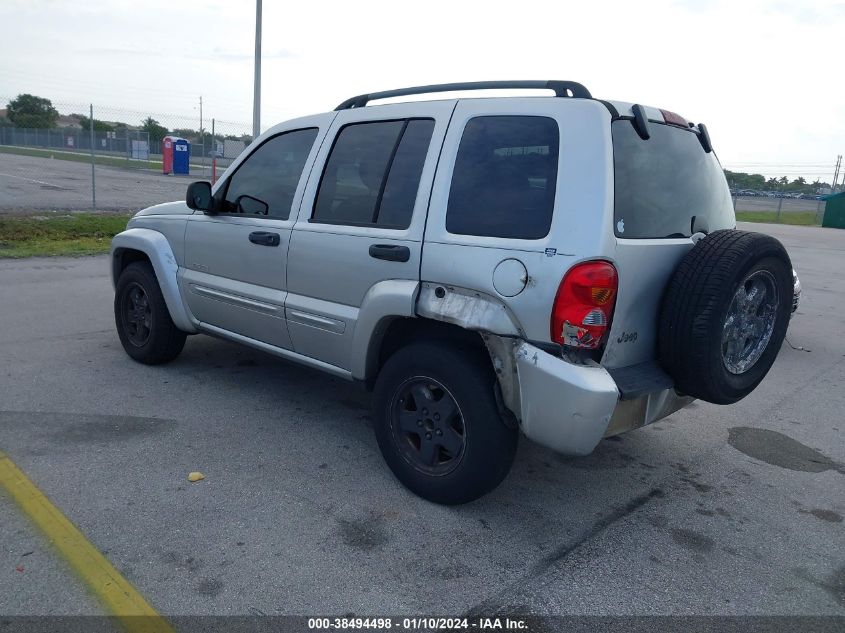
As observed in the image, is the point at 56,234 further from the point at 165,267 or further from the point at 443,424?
the point at 443,424

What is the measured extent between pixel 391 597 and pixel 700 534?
1.57 metres

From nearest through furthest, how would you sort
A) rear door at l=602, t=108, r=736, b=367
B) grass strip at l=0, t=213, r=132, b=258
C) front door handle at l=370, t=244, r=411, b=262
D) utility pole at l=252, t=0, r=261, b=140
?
rear door at l=602, t=108, r=736, b=367
front door handle at l=370, t=244, r=411, b=262
grass strip at l=0, t=213, r=132, b=258
utility pole at l=252, t=0, r=261, b=140

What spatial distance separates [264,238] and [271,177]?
0.45 m

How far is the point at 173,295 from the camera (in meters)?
5.06

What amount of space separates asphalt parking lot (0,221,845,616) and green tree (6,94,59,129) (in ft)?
241

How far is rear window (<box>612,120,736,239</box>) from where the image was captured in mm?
3156

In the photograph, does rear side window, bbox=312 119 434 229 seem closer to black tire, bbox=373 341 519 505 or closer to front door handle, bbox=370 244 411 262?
front door handle, bbox=370 244 411 262

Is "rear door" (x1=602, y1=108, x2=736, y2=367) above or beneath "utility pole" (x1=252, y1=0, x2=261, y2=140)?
beneath

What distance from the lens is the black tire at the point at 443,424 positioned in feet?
10.6

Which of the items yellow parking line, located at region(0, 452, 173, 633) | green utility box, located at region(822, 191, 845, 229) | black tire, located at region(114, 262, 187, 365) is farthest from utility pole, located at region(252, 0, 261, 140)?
green utility box, located at region(822, 191, 845, 229)

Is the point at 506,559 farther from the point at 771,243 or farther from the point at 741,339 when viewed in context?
the point at 771,243

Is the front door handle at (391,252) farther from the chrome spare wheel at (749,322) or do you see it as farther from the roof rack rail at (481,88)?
the chrome spare wheel at (749,322)

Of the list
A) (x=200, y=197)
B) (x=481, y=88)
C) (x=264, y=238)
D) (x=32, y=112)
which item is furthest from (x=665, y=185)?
(x=32, y=112)

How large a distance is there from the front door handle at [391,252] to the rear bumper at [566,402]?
788 mm
